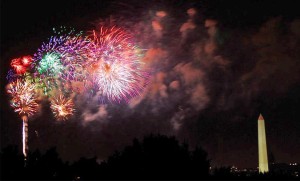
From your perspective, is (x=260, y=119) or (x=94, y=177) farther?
(x=260, y=119)

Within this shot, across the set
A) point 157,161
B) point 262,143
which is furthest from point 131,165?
point 262,143

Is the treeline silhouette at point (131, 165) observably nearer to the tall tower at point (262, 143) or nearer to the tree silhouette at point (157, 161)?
the tree silhouette at point (157, 161)

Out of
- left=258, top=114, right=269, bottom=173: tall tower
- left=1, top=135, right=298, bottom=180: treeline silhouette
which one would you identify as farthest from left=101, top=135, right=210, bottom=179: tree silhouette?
left=258, top=114, right=269, bottom=173: tall tower

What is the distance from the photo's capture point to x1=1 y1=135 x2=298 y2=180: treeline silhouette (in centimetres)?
4016

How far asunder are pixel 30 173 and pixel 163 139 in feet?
43.1

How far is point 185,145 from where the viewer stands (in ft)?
158

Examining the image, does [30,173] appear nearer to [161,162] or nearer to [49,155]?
[49,155]

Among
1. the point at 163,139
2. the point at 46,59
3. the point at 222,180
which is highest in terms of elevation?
the point at 46,59

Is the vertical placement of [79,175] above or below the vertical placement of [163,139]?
below

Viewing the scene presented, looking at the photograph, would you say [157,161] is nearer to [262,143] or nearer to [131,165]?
[131,165]

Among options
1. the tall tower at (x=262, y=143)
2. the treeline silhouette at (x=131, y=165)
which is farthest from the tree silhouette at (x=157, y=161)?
the tall tower at (x=262, y=143)

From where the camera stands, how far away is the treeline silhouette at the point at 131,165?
132 feet

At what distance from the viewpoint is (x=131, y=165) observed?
4484 cm

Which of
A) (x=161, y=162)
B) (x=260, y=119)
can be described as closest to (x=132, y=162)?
(x=161, y=162)
